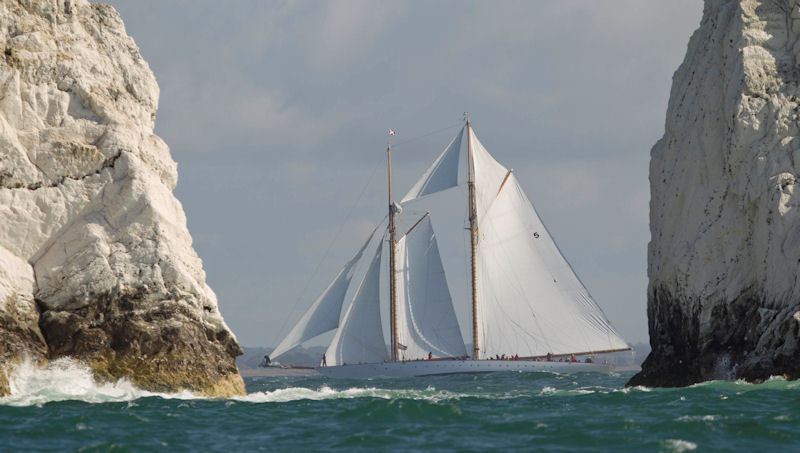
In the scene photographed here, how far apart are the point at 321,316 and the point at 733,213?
38230 millimetres

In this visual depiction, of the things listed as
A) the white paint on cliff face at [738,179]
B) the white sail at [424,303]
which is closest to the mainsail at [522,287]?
the white sail at [424,303]

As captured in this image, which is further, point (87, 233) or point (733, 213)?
point (733, 213)

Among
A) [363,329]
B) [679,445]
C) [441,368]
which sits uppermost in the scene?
[363,329]

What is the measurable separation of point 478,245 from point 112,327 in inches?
1851

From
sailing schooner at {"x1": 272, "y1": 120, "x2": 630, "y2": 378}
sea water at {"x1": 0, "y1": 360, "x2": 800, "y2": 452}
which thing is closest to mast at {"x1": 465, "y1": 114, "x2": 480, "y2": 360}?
sailing schooner at {"x1": 272, "y1": 120, "x2": 630, "y2": 378}

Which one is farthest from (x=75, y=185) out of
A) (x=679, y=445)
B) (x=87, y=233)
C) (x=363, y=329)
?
(x=363, y=329)

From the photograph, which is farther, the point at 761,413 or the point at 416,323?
the point at 416,323

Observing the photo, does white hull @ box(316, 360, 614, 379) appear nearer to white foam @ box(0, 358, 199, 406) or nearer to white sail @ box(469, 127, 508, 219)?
white sail @ box(469, 127, 508, 219)

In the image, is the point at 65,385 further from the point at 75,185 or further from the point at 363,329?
the point at 363,329

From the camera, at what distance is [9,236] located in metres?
23.5

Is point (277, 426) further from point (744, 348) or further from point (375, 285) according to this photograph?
point (375, 285)

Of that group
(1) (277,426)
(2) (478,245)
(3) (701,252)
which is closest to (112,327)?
(1) (277,426)

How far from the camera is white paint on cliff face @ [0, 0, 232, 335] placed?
2342 centimetres

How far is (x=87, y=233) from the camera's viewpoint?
23766mm
